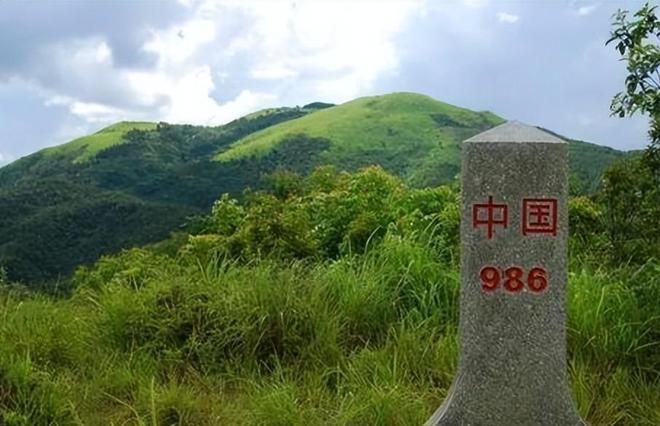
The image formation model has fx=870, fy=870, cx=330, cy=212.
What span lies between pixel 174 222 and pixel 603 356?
46.3 metres

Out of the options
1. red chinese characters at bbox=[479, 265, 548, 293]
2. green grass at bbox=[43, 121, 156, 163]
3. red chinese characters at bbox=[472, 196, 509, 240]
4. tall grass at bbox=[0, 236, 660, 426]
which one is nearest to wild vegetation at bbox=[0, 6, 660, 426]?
tall grass at bbox=[0, 236, 660, 426]

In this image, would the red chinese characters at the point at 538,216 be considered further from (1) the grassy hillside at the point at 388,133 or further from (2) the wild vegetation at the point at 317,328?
(1) the grassy hillside at the point at 388,133

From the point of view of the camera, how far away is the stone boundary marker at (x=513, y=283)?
12.8 ft

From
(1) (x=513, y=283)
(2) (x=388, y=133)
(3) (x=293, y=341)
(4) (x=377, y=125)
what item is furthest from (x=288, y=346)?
(4) (x=377, y=125)

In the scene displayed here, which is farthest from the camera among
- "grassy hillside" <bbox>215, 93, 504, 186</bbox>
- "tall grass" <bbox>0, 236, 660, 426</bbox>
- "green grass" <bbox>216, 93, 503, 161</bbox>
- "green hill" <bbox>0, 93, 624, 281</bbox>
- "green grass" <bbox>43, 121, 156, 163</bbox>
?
"green grass" <bbox>43, 121, 156, 163</bbox>

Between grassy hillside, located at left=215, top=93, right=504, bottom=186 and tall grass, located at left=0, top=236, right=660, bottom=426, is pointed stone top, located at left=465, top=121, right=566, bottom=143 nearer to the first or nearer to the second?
Result: tall grass, located at left=0, top=236, right=660, bottom=426

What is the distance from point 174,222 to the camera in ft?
164

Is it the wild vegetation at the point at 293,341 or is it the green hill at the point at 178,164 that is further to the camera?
the green hill at the point at 178,164

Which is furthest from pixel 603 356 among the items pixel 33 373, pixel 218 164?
pixel 218 164

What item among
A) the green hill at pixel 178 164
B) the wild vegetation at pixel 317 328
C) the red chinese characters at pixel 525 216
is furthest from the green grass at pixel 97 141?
the red chinese characters at pixel 525 216

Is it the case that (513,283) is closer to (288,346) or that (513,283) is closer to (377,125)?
(288,346)

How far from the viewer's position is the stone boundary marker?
3.91 m

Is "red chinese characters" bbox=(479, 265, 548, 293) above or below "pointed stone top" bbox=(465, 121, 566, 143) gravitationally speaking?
below

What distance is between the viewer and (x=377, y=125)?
98.8 m
